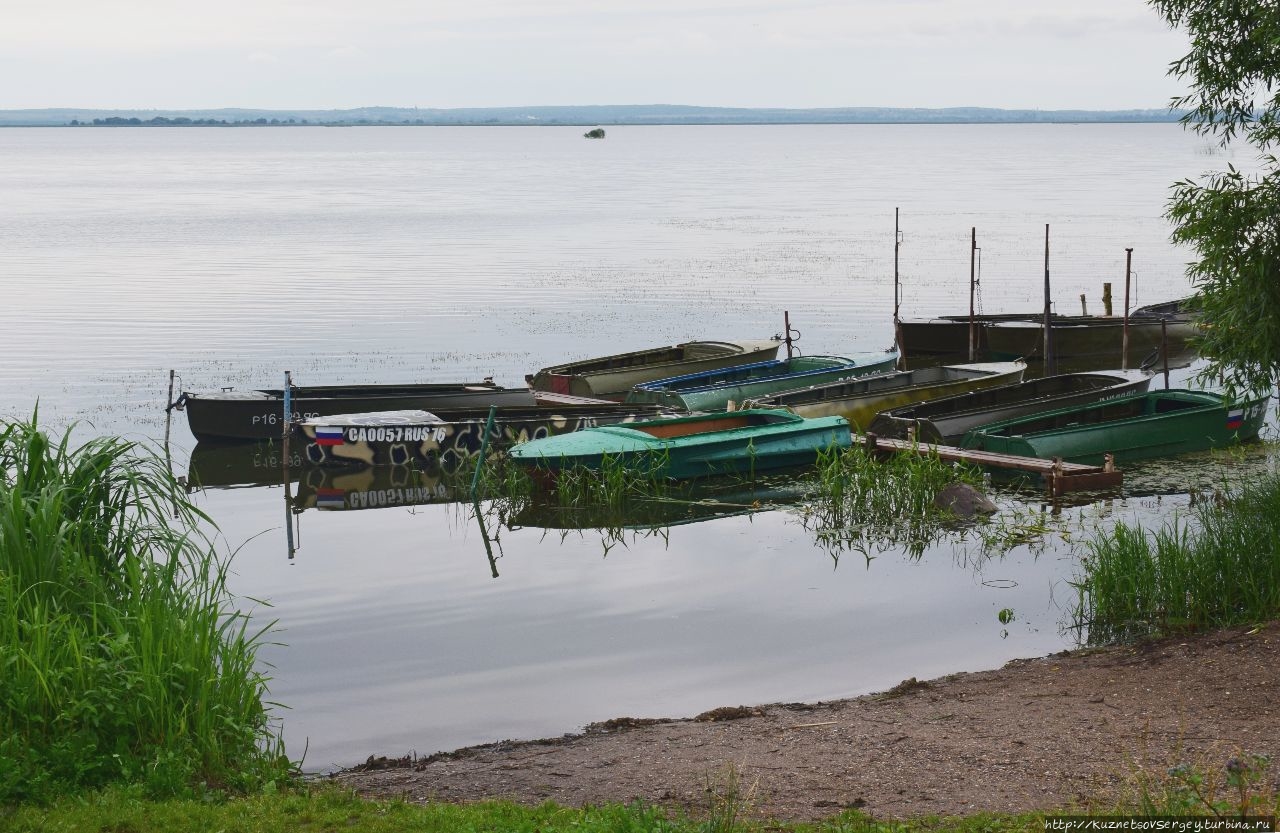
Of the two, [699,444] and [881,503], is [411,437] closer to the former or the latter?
[699,444]

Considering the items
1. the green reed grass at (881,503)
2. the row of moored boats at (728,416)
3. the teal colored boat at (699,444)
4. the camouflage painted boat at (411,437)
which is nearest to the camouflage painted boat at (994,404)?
the row of moored boats at (728,416)

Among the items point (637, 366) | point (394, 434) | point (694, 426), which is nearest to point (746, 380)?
point (637, 366)

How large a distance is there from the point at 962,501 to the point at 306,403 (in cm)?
1113

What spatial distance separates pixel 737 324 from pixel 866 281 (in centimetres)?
1164

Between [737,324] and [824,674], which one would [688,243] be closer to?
[737,324]

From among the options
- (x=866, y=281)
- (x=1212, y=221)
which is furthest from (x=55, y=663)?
(x=866, y=281)

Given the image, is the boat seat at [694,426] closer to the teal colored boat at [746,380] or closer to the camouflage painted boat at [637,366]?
the teal colored boat at [746,380]

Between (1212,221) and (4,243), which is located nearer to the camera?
(1212,221)

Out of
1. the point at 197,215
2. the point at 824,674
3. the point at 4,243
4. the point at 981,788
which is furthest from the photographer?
the point at 197,215

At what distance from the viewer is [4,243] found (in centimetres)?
5994

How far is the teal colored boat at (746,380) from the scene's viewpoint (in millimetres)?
22969

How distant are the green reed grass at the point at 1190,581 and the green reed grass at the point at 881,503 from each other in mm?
3794

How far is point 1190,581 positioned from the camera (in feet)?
40.2

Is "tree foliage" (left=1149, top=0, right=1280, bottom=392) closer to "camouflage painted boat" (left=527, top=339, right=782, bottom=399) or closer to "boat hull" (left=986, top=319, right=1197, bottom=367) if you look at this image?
"camouflage painted boat" (left=527, top=339, right=782, bottom=399)
